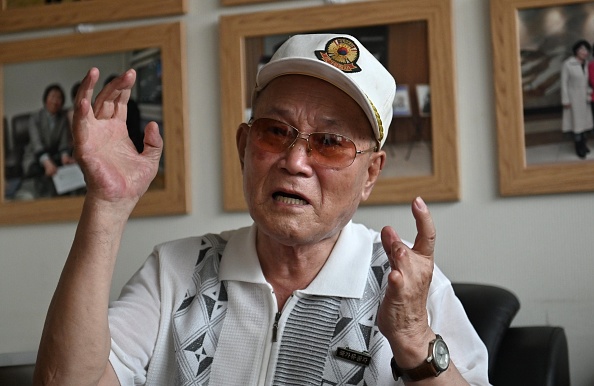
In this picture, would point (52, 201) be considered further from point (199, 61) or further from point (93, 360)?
point (93, 360)

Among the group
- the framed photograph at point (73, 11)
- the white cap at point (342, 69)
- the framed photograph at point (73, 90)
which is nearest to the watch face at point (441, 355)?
the white cap at point (342, 69)

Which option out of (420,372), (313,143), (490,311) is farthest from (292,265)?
(490,311)

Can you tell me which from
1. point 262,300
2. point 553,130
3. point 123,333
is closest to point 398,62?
point 553,130

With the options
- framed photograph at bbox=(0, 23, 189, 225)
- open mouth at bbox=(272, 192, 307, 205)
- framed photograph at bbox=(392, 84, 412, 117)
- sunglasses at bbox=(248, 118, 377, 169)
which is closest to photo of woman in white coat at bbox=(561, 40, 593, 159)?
framed photograph at bbox=(392, 84, 412, 117)

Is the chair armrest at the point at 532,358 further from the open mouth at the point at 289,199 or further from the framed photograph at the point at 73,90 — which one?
the framed photograph at the point at 73,90

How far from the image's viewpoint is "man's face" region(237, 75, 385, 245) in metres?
1.44

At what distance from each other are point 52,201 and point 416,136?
108cm

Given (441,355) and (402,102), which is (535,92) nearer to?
(402,102)

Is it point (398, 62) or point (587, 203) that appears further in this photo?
point (398, 62)

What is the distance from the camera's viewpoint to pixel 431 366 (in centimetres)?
128

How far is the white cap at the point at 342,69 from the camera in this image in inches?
56.8

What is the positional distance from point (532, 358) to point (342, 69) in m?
0.69

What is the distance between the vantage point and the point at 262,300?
1509mm

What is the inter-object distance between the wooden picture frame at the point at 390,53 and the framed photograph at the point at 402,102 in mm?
68
